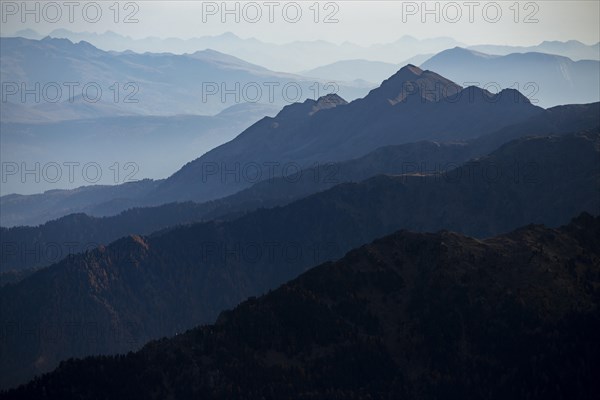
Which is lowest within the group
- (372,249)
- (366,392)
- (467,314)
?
(366,392)

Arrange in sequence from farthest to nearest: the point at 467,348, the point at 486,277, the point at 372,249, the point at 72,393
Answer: the point at 372,249, the point at 486,277, the point at 467,348, the point at 72,393

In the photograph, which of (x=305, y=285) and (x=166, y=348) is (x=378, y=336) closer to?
(x=305, y=285)

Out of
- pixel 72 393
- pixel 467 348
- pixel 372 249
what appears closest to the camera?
pixel 72 393

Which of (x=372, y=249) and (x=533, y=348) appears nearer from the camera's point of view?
(x=533, y=348)

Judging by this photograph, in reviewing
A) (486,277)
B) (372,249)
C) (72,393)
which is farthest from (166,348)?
(486,277)

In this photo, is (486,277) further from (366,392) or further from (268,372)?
(268,372)

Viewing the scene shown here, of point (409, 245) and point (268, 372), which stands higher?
point (409, 245)
